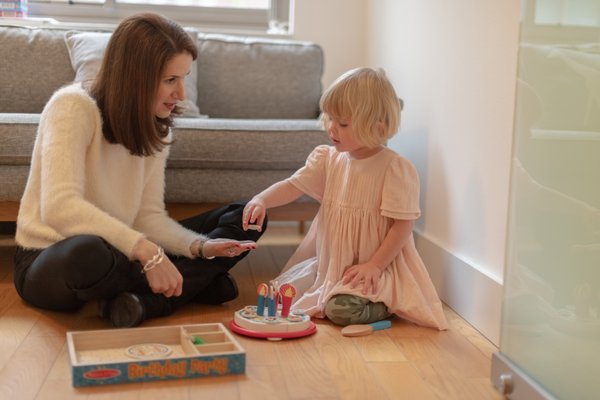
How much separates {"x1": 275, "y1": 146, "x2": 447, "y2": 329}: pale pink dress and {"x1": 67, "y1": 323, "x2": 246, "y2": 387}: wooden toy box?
0.41 meters

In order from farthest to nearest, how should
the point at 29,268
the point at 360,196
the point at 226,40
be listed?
the point at 226,40
the point at 360,196
the point at 29,268

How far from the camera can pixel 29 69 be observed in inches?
105

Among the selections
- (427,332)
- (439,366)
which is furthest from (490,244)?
(439,366)

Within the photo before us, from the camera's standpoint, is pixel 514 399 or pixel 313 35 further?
pixel 313 35

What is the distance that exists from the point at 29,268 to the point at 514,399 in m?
1.12

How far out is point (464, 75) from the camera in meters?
1.96

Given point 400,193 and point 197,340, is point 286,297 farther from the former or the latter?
Result: point 400,193

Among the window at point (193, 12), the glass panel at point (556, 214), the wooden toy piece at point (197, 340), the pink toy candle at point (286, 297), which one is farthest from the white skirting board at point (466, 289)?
the window at point (193, 12)

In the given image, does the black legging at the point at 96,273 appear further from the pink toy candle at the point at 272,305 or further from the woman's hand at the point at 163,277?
the pink toy candle at the point at 272,305

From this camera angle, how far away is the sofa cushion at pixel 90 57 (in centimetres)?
257

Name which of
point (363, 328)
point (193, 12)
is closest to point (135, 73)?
point (363, 328)

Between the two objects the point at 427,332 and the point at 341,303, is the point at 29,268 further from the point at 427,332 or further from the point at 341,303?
the point at 427,332

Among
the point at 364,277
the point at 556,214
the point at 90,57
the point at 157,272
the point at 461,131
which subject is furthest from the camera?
the point at 90,57

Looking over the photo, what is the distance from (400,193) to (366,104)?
23 centimetres
